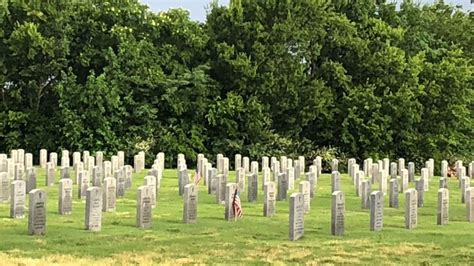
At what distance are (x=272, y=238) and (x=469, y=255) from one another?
10.3 ft

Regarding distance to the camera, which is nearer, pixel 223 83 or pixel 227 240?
pixel 227 240

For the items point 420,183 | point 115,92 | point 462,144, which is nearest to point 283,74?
point 115,92

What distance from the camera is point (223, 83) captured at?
35531 millimetres

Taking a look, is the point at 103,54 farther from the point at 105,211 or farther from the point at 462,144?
the point at 105,211

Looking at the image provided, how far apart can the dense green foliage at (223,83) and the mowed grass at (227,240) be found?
657 inches

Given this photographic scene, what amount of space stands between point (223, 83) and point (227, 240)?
74.4 ft

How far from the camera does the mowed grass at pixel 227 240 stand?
1167cm

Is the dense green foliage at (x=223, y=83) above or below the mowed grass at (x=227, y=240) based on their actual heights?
above

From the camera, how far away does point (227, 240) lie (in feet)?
43.3

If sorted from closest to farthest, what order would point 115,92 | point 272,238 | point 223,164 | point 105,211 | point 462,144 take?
point 272,238
point 105,211
point 223,164
point 115,92
point 462,144

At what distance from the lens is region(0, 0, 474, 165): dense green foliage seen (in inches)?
1341

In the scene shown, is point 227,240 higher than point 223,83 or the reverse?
the reverse

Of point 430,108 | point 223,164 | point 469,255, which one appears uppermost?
point 430,108

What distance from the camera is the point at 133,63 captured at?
112 ft
